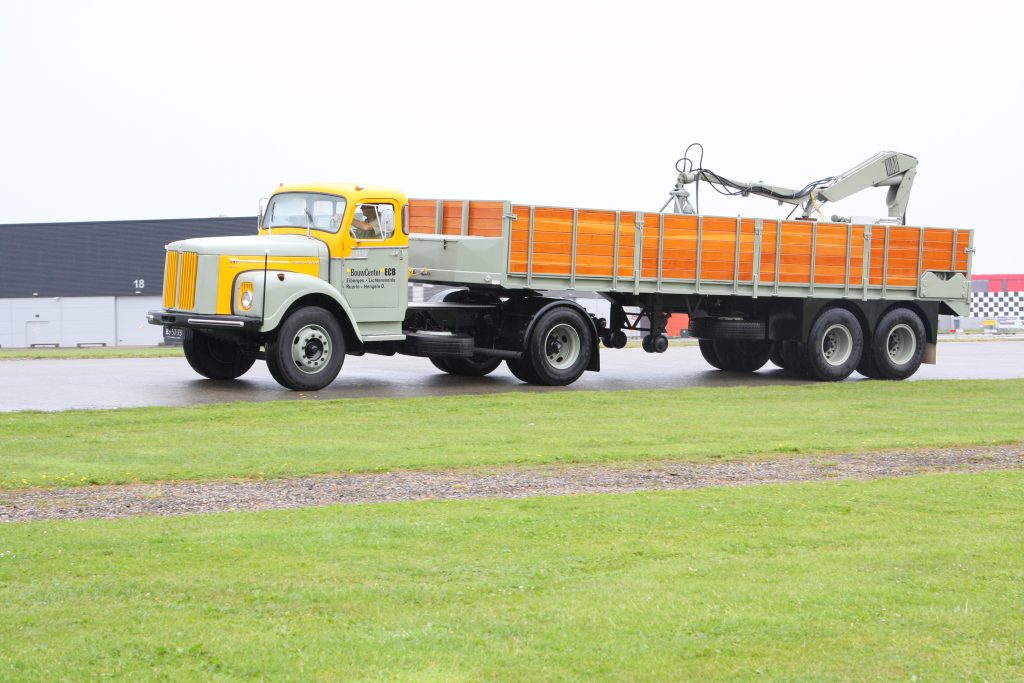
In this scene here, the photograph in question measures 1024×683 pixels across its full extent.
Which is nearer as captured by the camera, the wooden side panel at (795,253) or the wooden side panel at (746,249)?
the wooden side panel at (746,249)

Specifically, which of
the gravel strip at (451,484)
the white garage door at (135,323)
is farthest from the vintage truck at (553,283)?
the white garage door at (135,323)

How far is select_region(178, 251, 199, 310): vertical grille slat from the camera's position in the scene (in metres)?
18.6

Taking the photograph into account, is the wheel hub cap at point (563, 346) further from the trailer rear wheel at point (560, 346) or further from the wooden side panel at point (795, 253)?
the wooden side panel at point (795, 253)

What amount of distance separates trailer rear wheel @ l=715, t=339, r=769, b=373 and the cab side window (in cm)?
857

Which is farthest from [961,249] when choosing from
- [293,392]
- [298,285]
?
[293,392]

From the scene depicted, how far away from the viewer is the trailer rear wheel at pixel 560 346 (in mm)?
20609

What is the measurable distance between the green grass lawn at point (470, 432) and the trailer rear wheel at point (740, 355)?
5934 millimetres

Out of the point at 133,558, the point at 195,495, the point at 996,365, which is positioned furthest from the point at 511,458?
the point at 996,365

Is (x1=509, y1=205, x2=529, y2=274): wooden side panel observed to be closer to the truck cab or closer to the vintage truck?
the vintage truck

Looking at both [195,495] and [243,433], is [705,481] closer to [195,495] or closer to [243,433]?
[195,495]

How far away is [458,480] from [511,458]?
1.31 metres

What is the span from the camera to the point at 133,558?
282 inches

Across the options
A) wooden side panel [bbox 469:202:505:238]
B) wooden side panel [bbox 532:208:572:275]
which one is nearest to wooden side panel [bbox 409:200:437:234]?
wooden side panel [bbox 469:202:505:238]

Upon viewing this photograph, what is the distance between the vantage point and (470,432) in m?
13.9
